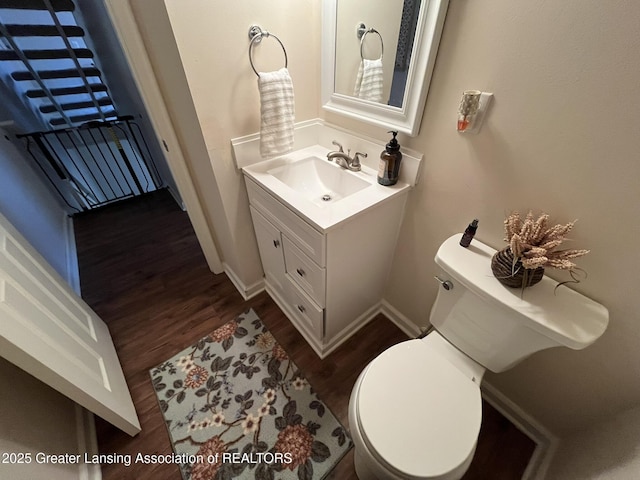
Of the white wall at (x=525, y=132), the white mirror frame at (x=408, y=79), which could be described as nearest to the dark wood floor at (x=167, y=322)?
the white wall at (x=525, y=132)

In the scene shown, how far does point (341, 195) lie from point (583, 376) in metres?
1.12

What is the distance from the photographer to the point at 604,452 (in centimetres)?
78

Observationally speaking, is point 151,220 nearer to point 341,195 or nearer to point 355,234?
point 341,195

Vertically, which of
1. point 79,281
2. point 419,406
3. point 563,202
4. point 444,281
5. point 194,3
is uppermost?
point 194,3

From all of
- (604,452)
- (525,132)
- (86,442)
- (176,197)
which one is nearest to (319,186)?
(525,132)

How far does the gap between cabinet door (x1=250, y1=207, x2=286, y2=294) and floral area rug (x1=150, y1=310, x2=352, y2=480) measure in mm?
344

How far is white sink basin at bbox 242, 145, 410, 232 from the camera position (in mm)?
942

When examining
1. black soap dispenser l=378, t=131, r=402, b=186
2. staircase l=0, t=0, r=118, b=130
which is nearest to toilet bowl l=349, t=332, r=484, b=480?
black soap dispenser l=378, t=131, r=402, b=186

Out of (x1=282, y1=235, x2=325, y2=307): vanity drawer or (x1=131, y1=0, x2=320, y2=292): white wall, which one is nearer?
(x1=131, y1=0, x2=320, y2=292): white wall

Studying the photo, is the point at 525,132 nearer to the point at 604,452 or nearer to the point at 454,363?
the point at 454,363

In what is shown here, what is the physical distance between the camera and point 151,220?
2.46 m

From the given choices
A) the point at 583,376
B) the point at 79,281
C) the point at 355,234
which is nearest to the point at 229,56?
the point at 355,234

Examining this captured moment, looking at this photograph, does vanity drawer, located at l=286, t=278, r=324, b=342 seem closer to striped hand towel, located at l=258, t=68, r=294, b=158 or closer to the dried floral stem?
striped hand towel, located at l=258, t=68, r=294, b=158

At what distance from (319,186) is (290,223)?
0.37 m
